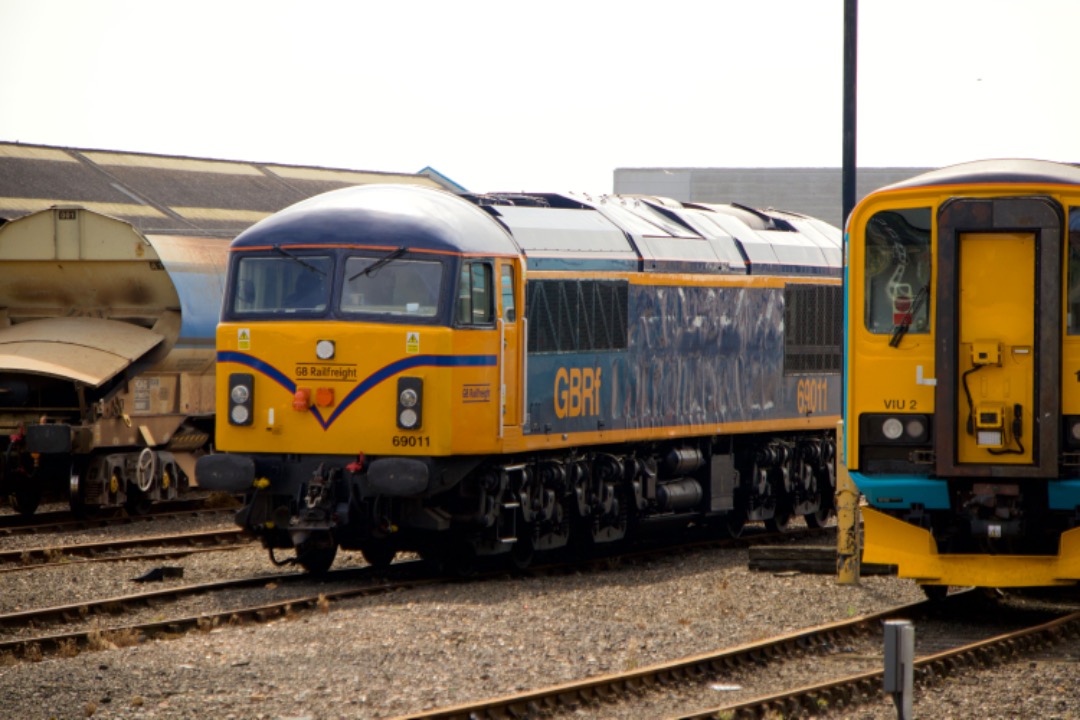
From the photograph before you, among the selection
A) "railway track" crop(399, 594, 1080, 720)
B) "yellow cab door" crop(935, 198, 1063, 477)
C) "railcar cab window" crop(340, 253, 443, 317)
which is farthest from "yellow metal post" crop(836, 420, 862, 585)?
"railcar cab window" crop(340, 253, 443, 317)

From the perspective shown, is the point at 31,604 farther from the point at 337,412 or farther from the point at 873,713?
the point at 873,713

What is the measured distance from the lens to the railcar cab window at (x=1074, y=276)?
12.4m

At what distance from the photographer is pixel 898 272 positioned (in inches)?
506

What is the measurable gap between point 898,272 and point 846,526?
301 cm

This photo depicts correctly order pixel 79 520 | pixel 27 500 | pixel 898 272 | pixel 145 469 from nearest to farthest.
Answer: pixel 898 272
pixel 79 520
pixel 27 500
pixel 145 469

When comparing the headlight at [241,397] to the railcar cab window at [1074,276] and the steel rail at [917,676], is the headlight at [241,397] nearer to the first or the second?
the steel rail at [917,676]

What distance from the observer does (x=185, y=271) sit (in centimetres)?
2077

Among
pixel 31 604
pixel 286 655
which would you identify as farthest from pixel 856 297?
pixel 31 604

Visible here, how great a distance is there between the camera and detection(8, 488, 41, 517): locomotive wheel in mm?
20766

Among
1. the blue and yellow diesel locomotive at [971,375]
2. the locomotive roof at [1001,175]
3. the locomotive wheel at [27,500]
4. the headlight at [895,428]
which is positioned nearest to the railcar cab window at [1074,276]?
Result: the blue and yellow diesel locomotive at [971,375]

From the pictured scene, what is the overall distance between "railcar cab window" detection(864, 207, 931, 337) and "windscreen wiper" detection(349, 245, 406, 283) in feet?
13.5

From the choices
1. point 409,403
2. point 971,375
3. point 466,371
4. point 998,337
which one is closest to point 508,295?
point 466,371

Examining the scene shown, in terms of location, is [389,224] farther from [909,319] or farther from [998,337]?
[998,337]

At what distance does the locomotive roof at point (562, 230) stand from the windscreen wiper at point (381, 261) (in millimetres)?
72
